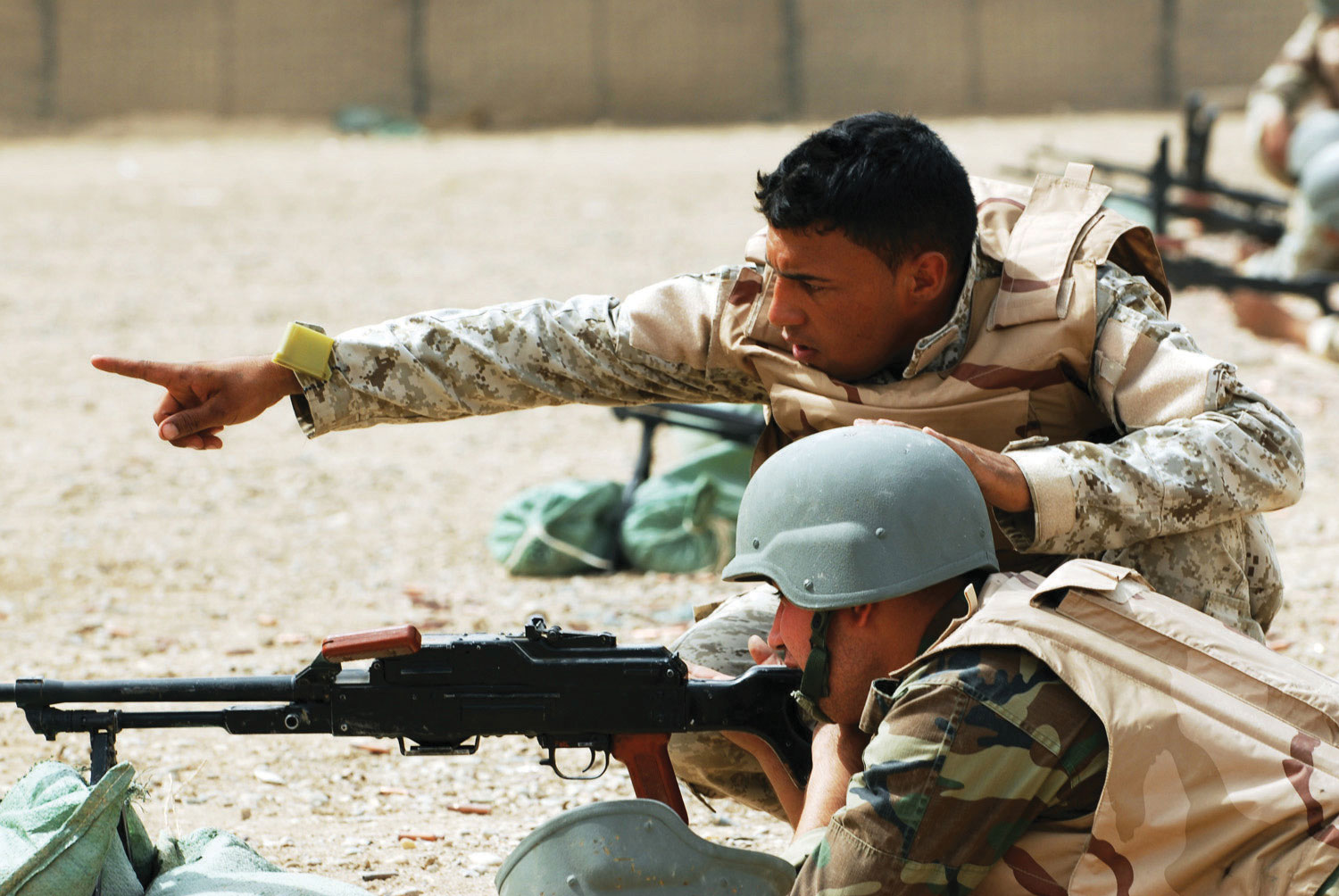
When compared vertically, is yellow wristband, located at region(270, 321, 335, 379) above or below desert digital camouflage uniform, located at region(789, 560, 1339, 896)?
above

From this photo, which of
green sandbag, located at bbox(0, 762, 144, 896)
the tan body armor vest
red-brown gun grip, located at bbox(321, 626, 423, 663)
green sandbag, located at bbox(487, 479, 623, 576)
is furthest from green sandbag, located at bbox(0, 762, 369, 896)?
green sandbag, located at bbox(487, 479, 623, 576)

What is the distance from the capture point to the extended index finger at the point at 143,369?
2.98 m

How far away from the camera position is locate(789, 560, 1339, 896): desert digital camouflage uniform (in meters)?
2.10

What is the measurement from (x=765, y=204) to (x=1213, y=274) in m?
7.34

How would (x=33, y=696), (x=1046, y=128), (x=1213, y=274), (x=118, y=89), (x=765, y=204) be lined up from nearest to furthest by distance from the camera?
(x=33, y=696), (x=765, y=204), (x=1213, y=274), (x=1046, y=128), (x=118, y=89)

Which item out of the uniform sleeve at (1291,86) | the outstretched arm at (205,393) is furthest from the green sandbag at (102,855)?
the uniform sleeve at (1291,86)

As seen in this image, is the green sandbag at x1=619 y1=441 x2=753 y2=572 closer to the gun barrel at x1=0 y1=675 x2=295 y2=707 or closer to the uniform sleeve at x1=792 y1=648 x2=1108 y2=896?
the gun barrel at x1=0 y1=675 x2=295 y2=707

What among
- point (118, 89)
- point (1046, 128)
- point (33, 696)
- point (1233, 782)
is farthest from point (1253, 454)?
point (118, 89)

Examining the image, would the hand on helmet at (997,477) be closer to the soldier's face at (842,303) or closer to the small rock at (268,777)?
the soldier's face at (842,303)

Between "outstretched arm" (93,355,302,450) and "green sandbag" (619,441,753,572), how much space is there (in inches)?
116

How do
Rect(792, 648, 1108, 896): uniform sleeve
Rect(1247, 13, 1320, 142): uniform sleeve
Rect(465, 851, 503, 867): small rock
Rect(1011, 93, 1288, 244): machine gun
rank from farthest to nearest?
Rect(1011, 93, 1288, 244): machine gun < Rect(1247, 13, 1320, 142): uniform sleeve < Rect(465, 851, 503, 867): small rock < Rect(792, 648, 1108, 896): uniform sleeve

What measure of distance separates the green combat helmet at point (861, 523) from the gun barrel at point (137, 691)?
0.86 metres

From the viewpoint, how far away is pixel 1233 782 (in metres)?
2.12

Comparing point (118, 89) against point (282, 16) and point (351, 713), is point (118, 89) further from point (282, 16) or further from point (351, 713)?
point (351, 713)
